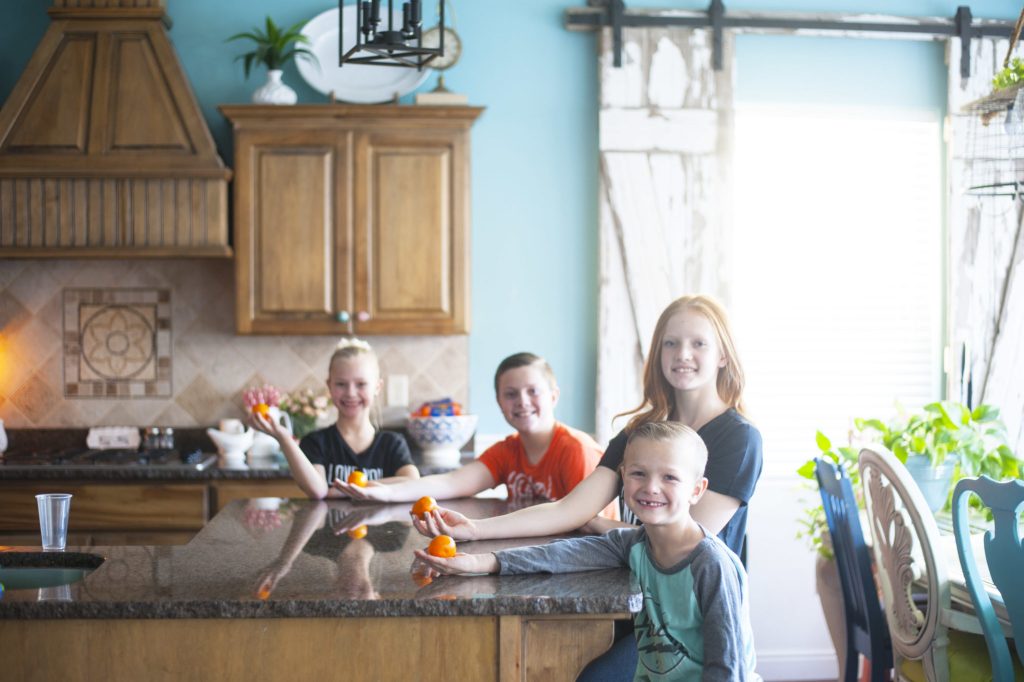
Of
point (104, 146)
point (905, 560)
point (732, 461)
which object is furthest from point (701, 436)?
point (104, 146)

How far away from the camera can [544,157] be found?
437 centimetres

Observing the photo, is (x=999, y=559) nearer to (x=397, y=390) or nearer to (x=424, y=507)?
(x=424, y=507)

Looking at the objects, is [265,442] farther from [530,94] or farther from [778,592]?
[778,592]

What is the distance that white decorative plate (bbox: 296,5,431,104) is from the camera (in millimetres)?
4223

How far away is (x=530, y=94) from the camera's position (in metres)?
4.36

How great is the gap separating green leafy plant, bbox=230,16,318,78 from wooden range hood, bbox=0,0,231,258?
31 cm

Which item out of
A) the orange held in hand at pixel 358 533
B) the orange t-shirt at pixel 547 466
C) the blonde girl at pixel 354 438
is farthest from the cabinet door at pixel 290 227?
the orange held in hand at pixel 358 533

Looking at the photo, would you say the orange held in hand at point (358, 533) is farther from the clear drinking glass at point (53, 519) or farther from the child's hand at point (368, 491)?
the clear drinking glass at point (53, 519)

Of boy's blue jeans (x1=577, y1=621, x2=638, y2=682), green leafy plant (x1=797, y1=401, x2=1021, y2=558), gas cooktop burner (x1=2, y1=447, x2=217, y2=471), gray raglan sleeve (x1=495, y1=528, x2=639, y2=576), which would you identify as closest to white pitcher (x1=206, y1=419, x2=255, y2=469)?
gas cooktop burner (x1=2, y1=447, x2=217, y2=471)

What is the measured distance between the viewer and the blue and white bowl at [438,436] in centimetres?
400

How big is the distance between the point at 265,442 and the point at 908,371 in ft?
8.54

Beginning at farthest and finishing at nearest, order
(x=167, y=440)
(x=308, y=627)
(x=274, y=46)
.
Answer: (x=167, y=440) → (x=274, y=46) → (x=308, y=627)

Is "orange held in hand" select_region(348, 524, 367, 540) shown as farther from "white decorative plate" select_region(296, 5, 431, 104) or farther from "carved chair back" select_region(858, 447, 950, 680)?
"white decorative plate" select_region(296, 5, 431, 104)

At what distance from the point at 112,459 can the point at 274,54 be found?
1.64 metres
